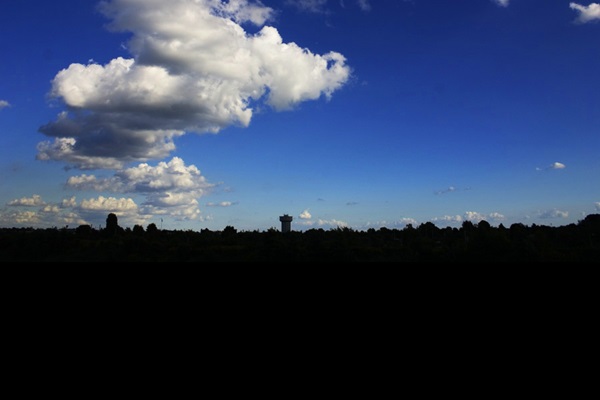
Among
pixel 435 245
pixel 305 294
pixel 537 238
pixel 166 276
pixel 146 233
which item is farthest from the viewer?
pixel 146 233

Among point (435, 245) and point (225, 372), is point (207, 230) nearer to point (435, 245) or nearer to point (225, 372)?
point (435, 245)

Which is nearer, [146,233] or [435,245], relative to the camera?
[435,245]

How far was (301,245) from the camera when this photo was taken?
2416 inches

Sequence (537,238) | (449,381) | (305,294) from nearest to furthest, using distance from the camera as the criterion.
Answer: (449,381) < (305,294) < (537,238)

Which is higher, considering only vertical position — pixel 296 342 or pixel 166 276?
pixel 166 276

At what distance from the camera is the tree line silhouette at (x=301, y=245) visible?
48.8 metres

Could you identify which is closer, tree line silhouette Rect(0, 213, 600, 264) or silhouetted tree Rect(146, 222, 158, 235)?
tree line silhouette Rect(0, 213, 600, 264)

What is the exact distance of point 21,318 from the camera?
2059 millimetres

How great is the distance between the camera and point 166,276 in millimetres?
2223

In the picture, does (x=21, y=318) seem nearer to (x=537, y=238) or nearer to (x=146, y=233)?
(x=537, y=238)

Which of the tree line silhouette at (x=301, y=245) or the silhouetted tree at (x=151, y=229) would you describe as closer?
the tree line silhouette at (x=301, y=245)

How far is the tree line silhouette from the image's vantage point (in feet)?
160

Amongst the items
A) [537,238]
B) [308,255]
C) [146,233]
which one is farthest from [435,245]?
[146,233]

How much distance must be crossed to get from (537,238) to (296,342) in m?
61.2
